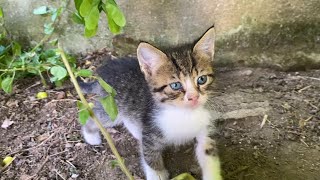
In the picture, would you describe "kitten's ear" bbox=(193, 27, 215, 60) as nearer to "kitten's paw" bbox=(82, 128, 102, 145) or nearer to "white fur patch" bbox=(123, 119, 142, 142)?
"white fur patch" bbox=(123, 119, 142, 142)

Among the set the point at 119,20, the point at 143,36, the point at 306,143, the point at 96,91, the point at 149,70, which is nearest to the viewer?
the point at 119,20

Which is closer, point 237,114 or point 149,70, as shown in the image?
point 149,70

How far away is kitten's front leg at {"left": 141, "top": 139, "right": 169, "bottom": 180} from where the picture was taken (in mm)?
2109

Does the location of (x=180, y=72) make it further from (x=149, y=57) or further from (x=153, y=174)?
(x=153, y=174)

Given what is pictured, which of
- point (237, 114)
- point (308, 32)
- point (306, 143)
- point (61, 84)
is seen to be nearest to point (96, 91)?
point (61, 84)

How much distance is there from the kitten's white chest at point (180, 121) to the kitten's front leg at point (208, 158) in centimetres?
10

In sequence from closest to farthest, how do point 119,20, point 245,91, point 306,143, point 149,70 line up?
point 119,20 < point 149,70 < point 306,143 < point 245,91

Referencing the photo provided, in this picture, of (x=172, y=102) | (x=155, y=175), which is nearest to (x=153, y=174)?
(x=155, y=175)

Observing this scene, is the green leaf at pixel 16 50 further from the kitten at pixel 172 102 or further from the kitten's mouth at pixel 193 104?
the kitten's mouth at pixel 193 104

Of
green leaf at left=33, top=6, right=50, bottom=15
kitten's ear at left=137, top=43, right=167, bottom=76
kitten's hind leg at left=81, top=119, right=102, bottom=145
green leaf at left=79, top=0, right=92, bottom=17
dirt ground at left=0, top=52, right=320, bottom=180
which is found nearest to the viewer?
green leaf at left=79, top=0, right=92, bottom=17

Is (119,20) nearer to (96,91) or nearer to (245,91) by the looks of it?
(96,91)

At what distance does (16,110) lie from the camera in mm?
2666

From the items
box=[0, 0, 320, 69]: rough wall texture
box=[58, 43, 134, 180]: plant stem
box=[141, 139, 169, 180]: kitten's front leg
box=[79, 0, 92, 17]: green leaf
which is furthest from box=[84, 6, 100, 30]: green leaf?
box=[0, 0, 320, 69]: rough wall texture

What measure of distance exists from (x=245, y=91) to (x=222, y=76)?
0.68ft
